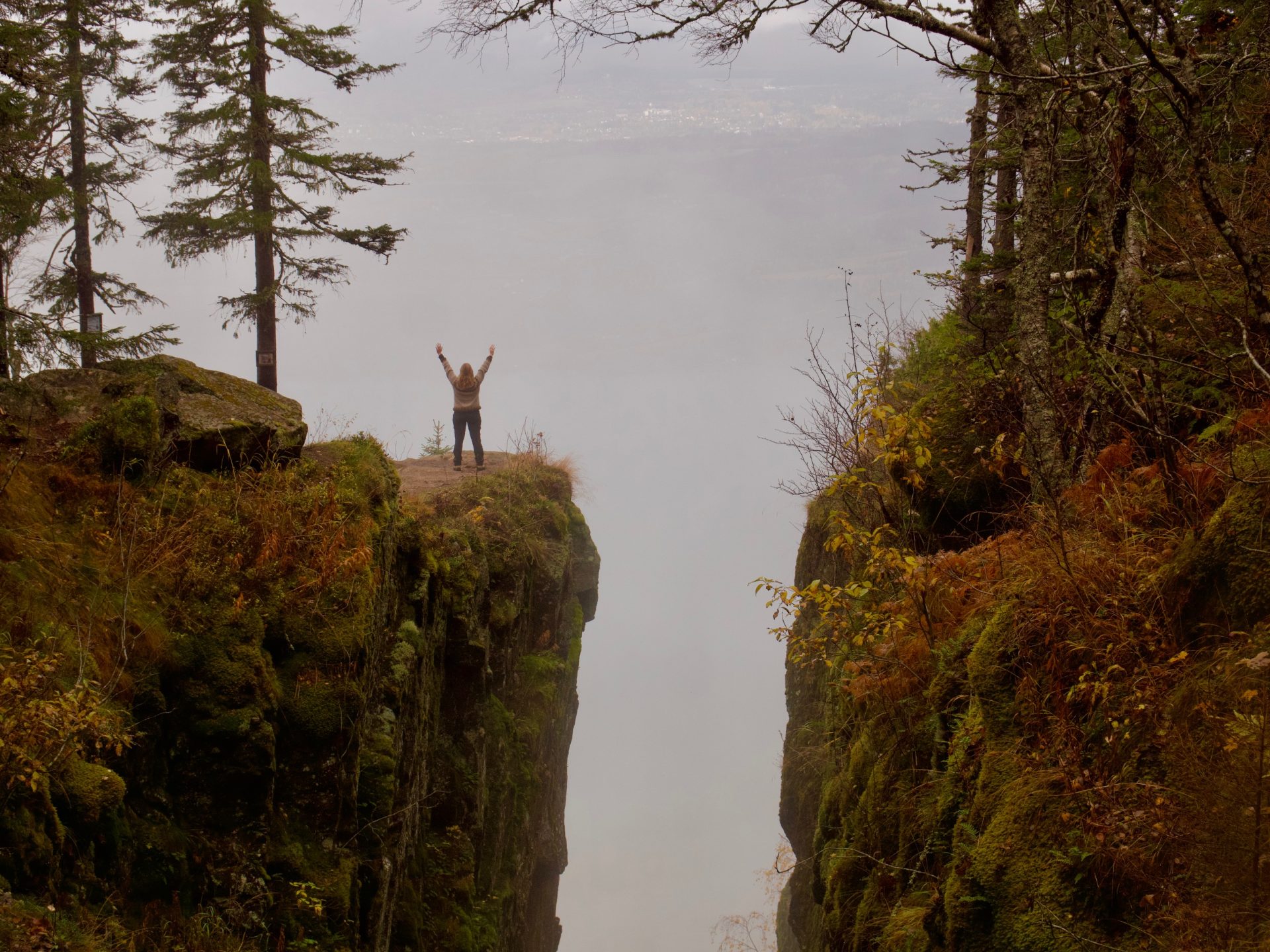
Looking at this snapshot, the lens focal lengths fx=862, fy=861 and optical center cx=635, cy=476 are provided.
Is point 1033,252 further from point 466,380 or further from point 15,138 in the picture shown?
point 466,380

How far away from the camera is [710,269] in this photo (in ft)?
584

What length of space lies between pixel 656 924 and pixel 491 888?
6288 cm

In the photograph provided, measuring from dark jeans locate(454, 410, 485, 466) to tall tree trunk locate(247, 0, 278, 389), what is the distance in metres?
3.35

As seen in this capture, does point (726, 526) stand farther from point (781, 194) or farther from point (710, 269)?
point (781, 194)

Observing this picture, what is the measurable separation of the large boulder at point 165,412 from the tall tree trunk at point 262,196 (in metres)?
7.38

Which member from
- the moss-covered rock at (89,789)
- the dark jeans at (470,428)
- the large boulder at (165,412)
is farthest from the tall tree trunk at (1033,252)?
the dark jeans at (470,428)

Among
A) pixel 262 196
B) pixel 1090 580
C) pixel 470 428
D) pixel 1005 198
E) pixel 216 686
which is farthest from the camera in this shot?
pixel 470 428

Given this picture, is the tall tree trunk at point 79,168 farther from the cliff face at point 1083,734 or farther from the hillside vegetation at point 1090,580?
the cliff face at point 1083,734

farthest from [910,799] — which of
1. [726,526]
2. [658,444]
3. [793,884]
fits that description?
[658,444]

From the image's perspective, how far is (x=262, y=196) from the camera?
15031mm

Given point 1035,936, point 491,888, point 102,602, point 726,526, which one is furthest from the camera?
point 726,526

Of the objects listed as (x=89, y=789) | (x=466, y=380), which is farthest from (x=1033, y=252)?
(x=466, y=380)

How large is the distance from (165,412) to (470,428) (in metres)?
8.97

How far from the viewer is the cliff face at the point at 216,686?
13.9 feet
